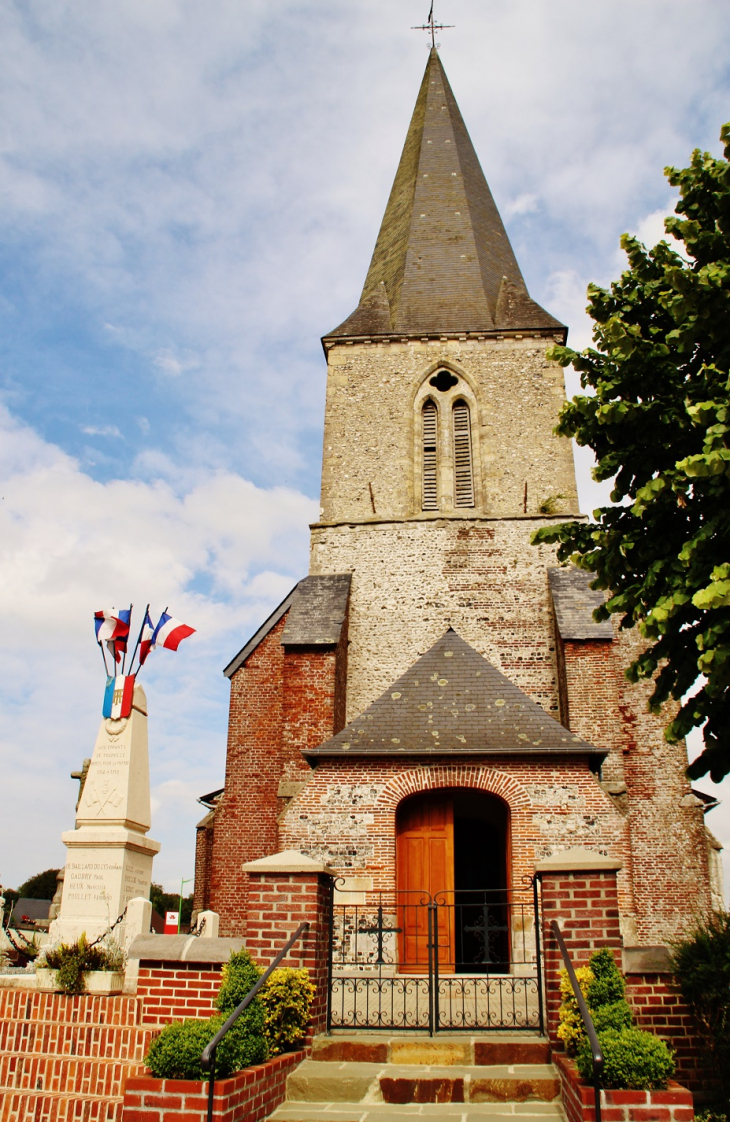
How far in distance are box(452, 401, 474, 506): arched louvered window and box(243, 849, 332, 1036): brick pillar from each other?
12603 millimetres

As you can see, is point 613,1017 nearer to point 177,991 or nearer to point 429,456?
point 177,991

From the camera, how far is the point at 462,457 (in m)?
19.0

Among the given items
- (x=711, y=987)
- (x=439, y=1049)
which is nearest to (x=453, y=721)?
(x=439, y=1049)

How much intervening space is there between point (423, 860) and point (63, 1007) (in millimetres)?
5204

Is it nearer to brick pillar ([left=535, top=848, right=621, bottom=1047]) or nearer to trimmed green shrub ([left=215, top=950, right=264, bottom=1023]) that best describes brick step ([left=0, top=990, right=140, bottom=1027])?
trimmed green shrub ([left=215, top=950, right=264, bottom=1023])

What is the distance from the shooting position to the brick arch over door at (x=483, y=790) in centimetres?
1077

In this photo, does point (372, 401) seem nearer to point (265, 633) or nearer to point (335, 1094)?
point (265, 633)

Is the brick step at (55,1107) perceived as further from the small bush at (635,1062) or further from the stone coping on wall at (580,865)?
the stone coping on wall at (580,865)

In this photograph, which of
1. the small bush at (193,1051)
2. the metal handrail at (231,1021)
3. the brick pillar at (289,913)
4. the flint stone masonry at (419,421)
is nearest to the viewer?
the metal handrail at (231,1021)

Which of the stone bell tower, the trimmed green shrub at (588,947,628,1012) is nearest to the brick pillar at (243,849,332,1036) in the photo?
the trimmed green shrub at (588,947,628,1012)

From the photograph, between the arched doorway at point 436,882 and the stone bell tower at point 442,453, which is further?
the stone bell tower at point 442,453

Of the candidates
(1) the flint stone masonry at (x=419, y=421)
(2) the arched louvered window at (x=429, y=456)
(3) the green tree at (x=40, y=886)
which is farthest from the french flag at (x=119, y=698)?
(3) the green tree at (x=40, y=886)

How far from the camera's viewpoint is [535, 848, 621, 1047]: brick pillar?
6.31m

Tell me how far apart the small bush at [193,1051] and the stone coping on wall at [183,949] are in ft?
3.21
